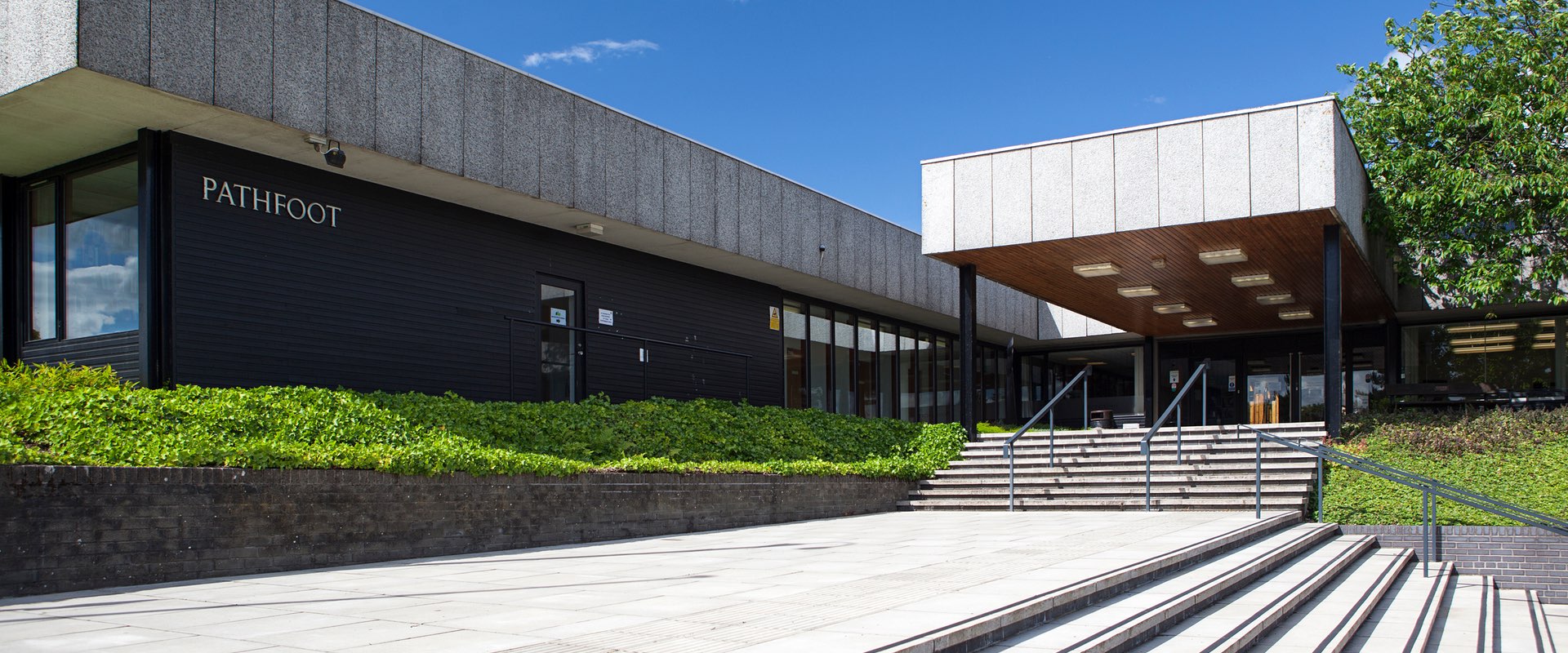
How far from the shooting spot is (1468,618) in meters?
8.03

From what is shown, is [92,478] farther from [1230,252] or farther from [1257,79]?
[1257,79]

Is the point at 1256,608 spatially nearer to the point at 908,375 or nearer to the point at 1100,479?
the point at 1100,479

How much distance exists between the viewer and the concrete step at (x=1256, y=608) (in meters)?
5.34

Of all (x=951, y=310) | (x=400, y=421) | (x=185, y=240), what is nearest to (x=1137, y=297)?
(x=951, y=310)

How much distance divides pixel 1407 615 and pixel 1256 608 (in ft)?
6.60

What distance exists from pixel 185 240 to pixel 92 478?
4048mm

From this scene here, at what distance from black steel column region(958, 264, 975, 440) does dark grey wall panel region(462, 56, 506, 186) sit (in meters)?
6.73

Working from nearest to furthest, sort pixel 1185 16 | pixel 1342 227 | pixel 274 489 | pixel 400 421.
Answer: pixel 274 489, pixel 400 421, pixel 1342 227, pixel 1185 16

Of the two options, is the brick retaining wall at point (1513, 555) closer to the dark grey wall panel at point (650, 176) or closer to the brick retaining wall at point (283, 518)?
the brick retaining wall at point (283, 518)

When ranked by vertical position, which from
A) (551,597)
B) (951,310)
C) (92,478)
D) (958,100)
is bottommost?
(551,597)

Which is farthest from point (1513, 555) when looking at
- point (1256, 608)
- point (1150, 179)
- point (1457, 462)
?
point (1150, 179)

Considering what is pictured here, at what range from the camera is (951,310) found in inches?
850

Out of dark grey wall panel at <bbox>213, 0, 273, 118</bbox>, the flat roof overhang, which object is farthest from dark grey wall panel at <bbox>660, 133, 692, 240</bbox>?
dark grey wall panel at <bbox>213, 0, 273, 118</bbox>

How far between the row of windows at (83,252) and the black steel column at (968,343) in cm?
989
